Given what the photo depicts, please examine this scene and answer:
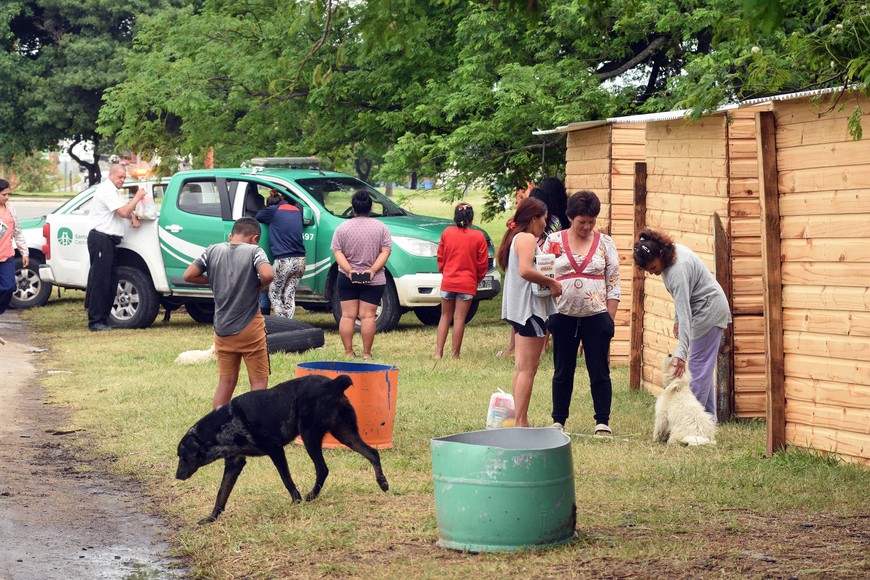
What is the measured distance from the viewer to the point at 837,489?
6.98 metres

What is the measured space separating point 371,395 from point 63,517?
2.17 m

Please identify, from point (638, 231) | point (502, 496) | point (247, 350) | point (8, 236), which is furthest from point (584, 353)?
point (8, 236)

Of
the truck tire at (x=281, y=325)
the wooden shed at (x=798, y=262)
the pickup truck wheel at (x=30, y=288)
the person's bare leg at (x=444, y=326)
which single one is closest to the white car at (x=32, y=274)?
the pickup truck wheel at (x=30, y=288)

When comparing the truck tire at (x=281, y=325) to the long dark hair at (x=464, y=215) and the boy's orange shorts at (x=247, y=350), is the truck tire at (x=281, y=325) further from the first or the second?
the boy's orange shorts at (x=247, y=350)

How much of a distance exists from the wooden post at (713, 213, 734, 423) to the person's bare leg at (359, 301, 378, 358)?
4.29m

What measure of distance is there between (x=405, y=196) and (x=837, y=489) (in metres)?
11.7

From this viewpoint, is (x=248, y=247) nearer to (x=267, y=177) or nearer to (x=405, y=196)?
(x=267, y=177)

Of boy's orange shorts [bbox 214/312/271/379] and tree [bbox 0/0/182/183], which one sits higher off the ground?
tree [bbox 0/0/182/183]

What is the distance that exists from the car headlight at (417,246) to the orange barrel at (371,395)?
7126 millimetres

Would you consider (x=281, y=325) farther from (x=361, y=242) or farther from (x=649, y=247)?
(x=649, y=247)

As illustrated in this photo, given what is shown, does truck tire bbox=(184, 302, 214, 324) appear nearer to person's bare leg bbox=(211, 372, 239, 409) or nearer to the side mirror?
the side mirror

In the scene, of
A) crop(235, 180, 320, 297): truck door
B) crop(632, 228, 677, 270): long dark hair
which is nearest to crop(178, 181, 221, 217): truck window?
crop(235, 180, 320, 297): truck door

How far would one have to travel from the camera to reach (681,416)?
8406 millimetres

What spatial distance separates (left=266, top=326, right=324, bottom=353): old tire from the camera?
1344cm
